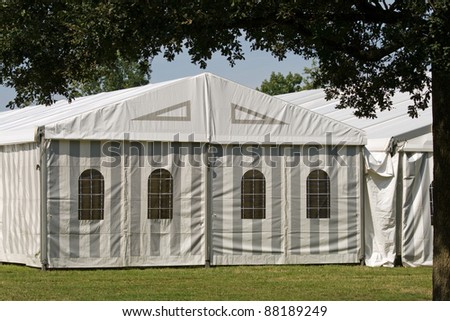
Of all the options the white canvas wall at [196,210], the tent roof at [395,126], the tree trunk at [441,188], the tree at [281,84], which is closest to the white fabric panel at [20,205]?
the white canvas wall at [196,210]

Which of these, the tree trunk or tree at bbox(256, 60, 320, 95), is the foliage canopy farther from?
tree at bbox(256, 60, 320, 95)

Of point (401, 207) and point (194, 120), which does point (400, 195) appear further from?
point (194, 120)

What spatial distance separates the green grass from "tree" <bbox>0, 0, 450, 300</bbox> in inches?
114

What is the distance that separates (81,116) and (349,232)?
5312 mm

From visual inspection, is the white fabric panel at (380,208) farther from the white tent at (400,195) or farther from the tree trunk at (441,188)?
the tree trunk at (441,188)

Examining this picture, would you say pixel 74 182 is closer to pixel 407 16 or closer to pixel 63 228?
pixel 63 228

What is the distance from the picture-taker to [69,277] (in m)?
17.1

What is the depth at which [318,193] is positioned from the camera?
1978 centimetres

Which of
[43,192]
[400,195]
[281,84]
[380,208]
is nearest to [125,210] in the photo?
[43,192]

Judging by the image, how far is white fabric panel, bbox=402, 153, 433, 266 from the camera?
1969cm

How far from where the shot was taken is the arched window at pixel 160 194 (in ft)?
61.9

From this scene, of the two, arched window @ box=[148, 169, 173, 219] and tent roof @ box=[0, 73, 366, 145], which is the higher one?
tent roof @ box=[0, 73, 366, 145]

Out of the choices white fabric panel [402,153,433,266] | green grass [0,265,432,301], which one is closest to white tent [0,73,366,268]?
green grass [0,265,432,301]

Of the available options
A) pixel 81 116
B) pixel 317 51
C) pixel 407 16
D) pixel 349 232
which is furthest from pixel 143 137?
pixel 407 16
